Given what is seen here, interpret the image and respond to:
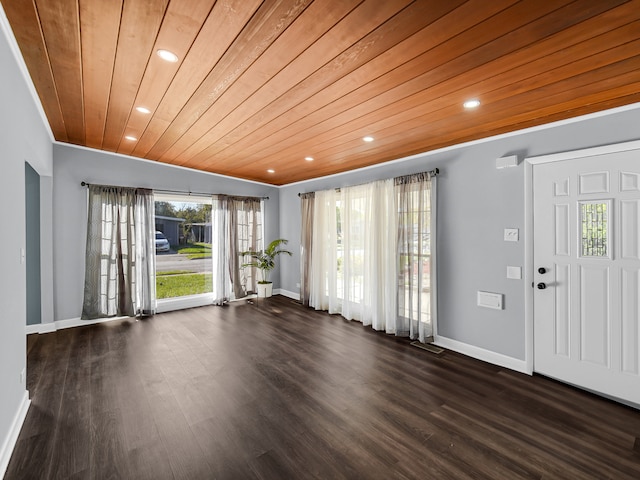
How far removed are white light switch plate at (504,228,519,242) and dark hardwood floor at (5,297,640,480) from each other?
53.7 inches

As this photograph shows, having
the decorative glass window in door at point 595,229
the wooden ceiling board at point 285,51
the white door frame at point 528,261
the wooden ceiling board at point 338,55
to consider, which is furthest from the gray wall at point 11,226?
the decorative glass window in door at point 595,229

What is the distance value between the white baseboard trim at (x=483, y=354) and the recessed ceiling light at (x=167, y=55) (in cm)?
388

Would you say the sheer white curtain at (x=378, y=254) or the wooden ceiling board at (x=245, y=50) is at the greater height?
the wooden ceiling board at (x=245, y=50)

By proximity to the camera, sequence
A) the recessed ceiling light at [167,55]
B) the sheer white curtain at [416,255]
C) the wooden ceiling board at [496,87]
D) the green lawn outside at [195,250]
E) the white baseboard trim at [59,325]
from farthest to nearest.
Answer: the green lawn outside at [195,250] < the white baseboard trim at [59,325] < the sheer white curtain at [416,255] < the recessed ceiling light at [167,55] < the wooden ceiling board at [496,87]

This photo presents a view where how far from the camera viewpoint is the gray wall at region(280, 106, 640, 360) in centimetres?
290

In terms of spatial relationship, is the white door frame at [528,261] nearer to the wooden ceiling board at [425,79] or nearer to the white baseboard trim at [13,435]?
the wooden ceiling board at [425,79]

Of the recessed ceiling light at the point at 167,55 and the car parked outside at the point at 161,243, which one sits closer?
the recessed ceiling light at the point at 167,55

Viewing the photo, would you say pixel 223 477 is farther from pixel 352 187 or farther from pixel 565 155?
pixel 352 187

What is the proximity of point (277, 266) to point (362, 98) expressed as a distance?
192 inches

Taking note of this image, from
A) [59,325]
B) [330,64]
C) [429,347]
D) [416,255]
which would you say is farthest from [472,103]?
[59,325]

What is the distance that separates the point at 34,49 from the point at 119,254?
3.36 m

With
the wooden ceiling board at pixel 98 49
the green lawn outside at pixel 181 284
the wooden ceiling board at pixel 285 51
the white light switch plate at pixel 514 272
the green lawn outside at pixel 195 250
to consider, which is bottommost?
the green lawn outside at pixel 181 284

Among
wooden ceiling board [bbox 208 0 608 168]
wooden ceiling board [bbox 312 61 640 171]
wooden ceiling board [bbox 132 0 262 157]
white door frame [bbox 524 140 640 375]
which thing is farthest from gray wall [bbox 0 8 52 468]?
white door frame [bbox 524 140 640 375]

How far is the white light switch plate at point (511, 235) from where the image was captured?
3156 millimetres
